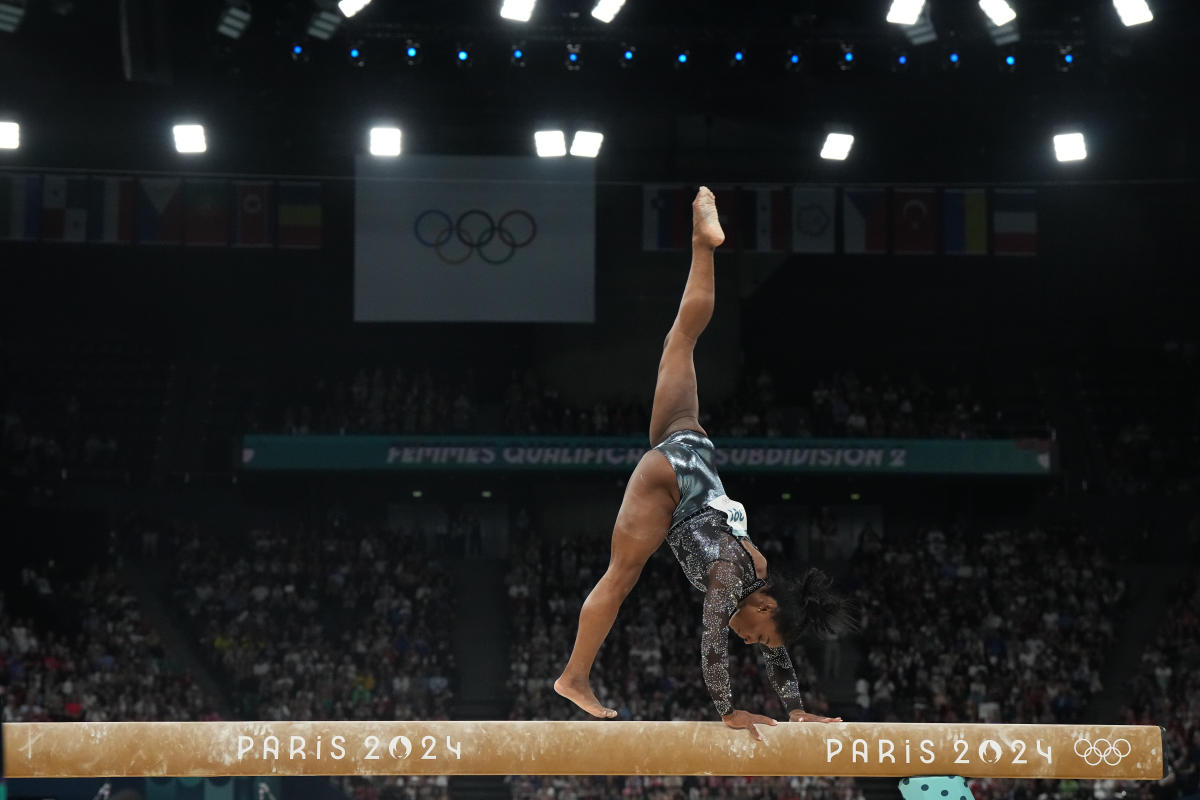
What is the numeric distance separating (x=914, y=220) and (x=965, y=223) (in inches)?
30.7

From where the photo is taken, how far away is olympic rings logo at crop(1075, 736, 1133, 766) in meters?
6.71

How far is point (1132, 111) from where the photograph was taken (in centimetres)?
1825

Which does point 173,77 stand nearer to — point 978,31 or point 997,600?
point 978,31

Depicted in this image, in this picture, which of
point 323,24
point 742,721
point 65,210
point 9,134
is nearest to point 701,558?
point 742,721

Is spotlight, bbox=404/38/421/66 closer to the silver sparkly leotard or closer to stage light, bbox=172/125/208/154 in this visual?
stage light, bbox=172/125/208/154

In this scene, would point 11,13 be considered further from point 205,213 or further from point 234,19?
point 205,213

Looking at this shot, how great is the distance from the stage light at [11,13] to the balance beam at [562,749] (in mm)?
10622

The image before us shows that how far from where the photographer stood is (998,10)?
15.4 metres

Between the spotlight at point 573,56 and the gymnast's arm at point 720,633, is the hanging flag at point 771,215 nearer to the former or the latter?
the spotlight at point 573,56

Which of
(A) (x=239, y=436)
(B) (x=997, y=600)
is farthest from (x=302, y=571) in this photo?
(B) (x=997, y=600)

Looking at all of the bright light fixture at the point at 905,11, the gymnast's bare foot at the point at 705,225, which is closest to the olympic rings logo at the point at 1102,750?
the gymnast's bare foot at the point at 705,225

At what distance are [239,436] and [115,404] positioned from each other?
4.45m

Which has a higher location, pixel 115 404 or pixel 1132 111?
pixel 1132 111

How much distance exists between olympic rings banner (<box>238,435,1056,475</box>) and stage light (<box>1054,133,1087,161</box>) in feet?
19.3
